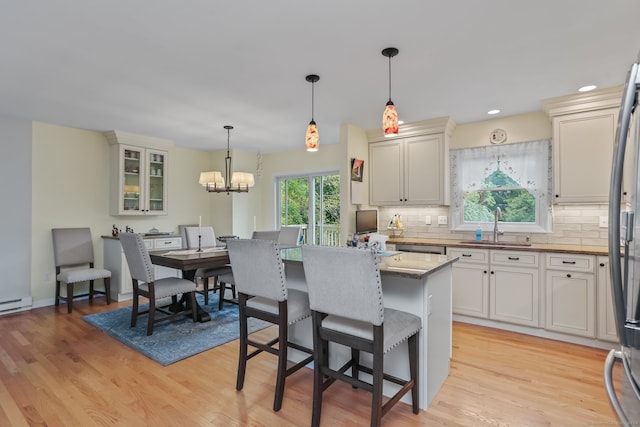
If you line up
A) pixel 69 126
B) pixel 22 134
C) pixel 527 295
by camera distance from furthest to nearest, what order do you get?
pixel 69 126 < pixel 22 134 < pixel 527 295

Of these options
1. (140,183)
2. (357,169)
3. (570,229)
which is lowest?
(570,229)

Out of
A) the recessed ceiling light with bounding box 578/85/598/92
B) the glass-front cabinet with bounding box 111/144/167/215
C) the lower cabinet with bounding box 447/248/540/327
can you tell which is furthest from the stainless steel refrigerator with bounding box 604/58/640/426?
the glass-front cabinet with bounding box 111/144/167/215

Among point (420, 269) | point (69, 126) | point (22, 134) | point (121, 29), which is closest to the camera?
point (420, 269)

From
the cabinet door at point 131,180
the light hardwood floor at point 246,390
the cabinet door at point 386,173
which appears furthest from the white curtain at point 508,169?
the cabinet door at point 131,180

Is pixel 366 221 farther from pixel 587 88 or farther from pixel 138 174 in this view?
pixel 138 174

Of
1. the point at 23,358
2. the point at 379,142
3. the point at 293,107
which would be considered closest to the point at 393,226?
the point at 379,142

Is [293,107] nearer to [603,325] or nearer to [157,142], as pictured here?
[157,142]

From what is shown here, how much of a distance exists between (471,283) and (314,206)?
321 cm

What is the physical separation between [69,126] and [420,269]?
16.3 ft

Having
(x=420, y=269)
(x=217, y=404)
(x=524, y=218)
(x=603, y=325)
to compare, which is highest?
(x=524, y=218)

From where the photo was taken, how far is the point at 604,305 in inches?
118

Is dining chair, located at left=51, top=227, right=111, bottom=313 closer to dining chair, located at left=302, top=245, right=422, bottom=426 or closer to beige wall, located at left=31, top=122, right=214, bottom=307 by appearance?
beige wall, located at left=31, top=122, right=214, bottom=307

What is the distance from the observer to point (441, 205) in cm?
423

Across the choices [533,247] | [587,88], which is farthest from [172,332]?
[587,88]
